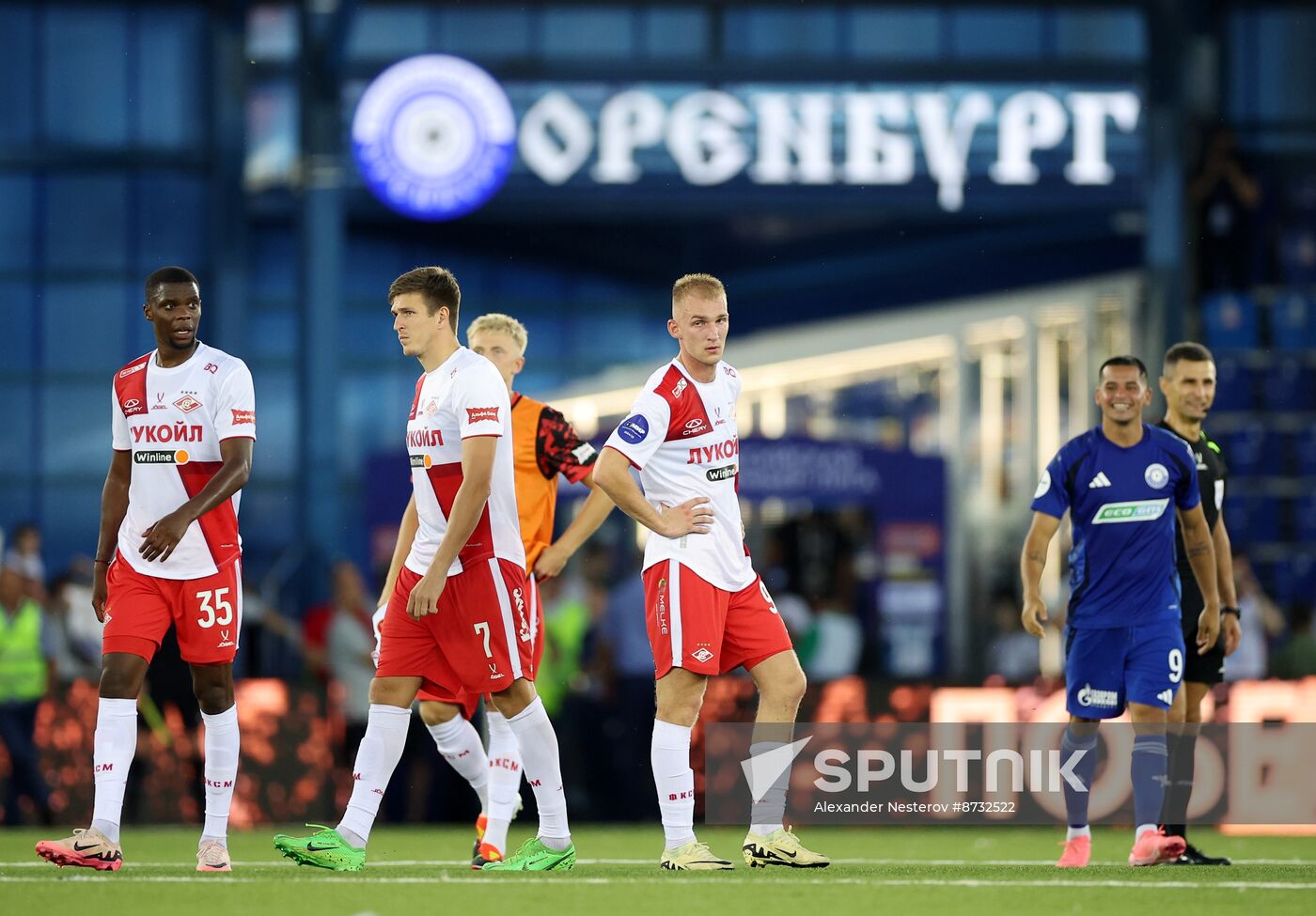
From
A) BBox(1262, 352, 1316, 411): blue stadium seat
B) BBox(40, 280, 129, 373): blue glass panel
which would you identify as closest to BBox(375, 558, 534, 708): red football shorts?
BBox(1262, 352, 1316, 411): blue stadium seat

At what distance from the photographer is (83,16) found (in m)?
28.0

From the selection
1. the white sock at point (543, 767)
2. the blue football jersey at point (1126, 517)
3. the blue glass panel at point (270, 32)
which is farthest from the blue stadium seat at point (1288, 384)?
the blue glass panel at point (270, 32)

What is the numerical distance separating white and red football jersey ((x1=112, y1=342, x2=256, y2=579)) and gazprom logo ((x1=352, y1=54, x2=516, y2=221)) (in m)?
10.9

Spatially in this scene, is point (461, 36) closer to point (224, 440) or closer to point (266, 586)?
point (266, 586)

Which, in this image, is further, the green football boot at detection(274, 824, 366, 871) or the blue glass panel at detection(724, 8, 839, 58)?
the blue glass panel at detection(724, 8, 839, 58)

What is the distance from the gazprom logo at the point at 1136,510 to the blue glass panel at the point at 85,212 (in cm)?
2156

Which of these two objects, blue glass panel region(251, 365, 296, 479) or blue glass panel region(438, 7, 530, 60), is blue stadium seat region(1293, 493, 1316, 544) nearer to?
blue glass panel region(438, 7, 530, 60)

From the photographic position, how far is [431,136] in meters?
19.4

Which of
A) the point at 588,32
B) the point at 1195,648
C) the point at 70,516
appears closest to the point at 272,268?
the point at 70,516

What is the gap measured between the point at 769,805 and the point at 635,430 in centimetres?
152

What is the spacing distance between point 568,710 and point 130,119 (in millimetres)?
16208

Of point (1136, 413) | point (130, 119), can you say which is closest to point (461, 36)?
point (130, 119)

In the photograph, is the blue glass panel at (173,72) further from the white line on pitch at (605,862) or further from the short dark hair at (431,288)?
the short dark hair at (431,288)

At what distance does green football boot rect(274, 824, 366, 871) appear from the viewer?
7777mm
